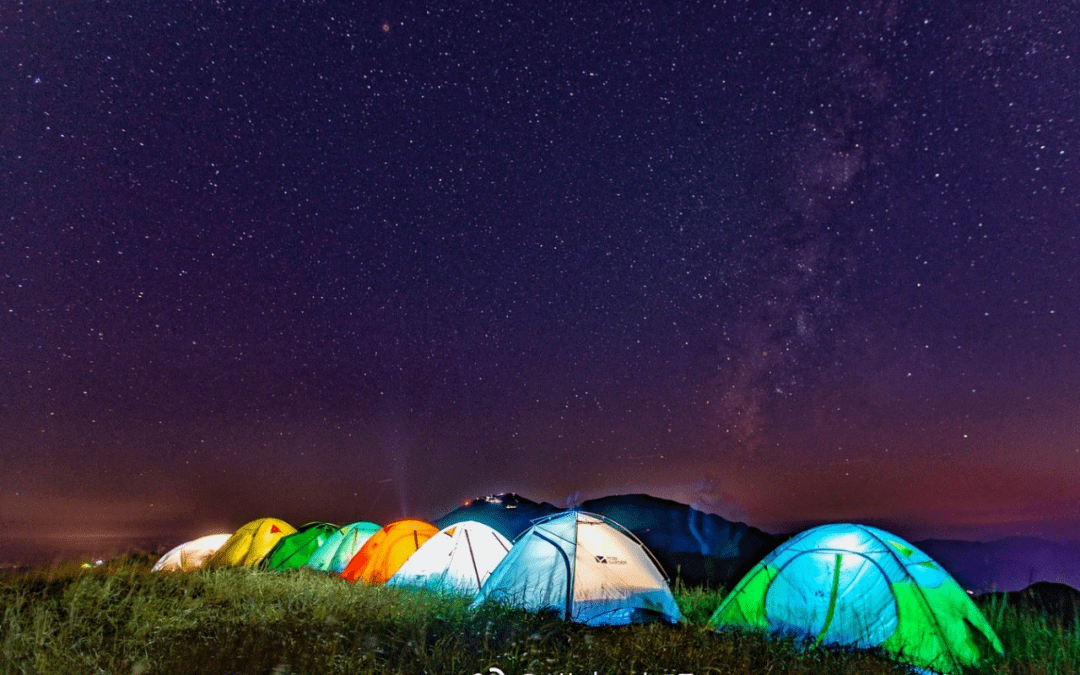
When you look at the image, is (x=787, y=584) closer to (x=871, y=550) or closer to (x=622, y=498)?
(x=871, y=550)

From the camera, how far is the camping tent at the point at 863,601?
24.4 ft

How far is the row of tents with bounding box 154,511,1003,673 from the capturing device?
7531 mm

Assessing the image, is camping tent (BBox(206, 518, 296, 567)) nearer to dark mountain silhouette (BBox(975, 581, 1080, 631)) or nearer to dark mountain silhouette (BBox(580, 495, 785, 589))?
dark mountain silhouette (BBox(975, 581, 1080, 631))

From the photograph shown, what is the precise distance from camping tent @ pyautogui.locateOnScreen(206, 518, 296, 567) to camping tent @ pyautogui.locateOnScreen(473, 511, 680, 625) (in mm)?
11612

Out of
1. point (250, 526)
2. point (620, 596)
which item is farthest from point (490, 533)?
point (250, 526)

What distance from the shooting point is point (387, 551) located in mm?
14000

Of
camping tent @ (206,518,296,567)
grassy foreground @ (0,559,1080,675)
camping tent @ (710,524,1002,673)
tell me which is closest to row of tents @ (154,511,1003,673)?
camping tent @ (710,524,1002,673)

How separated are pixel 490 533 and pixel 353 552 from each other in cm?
592

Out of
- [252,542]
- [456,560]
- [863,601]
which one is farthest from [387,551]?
[863,601]

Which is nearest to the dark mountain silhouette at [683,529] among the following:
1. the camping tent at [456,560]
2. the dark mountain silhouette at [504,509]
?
the dark mountain silhouette at [504,509]

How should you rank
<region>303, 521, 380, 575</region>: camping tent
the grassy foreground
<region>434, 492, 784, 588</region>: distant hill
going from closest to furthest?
the grassy foreground → <region>303, 521, 380, 575</region>: camping tent → <region>434, 492, 784, 588</region>: distant hill

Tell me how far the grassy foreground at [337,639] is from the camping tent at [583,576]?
34.5 inches

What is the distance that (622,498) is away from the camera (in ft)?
241

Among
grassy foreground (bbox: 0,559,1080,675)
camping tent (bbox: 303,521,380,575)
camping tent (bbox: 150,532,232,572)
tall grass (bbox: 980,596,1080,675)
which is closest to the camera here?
grassy foreground (bbox: 0,559,1080,675)
